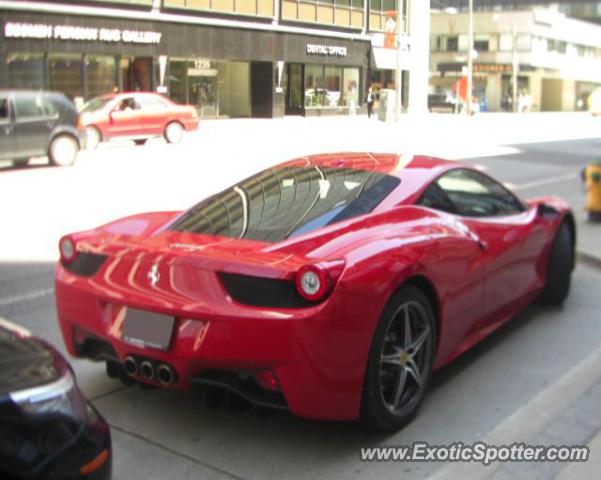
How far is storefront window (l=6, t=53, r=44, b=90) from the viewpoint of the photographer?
1113 inches

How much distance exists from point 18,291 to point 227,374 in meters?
3.65

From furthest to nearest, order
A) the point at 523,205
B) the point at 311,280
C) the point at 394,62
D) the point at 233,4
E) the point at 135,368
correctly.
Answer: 1. the point at 394,62
2. the point at 233,4
3. the point at 523,205
4. the point at 135,368
5. the point at 311,280

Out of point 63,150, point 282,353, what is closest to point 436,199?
point 282,353

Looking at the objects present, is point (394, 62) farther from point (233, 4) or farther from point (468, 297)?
point (468, 297)

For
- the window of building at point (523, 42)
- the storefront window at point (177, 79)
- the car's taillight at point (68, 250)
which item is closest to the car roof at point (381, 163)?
the car's taillight at point (68, 250)

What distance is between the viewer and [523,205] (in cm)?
558

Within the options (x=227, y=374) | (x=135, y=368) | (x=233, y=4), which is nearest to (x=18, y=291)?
(x=135, y=368)

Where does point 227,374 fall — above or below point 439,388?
above

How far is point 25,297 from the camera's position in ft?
20.6

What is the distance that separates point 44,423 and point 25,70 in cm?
2883

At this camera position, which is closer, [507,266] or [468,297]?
[468,297]

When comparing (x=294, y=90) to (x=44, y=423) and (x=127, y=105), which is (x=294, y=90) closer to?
(x=127, y=105)

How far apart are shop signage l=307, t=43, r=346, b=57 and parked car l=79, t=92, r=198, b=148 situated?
17.9m

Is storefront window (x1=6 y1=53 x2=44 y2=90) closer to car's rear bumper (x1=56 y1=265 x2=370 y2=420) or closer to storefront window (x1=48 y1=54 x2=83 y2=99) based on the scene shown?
storefront window (x1=48 y1=54 x2=83 y2=99)
